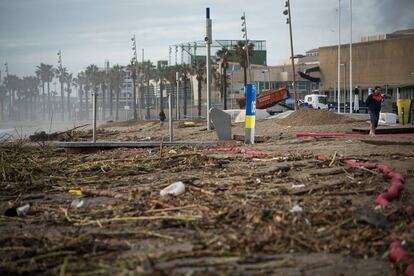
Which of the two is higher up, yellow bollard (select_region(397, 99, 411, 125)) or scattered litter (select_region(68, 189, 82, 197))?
yellow bollard (select_region(397, 99, 411, 125))

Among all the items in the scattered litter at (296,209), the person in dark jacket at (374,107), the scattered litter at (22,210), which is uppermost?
the person in dark jacket at (374,107)

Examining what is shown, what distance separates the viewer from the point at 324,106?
207ft

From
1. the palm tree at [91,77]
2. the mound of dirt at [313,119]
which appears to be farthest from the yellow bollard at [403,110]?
the palm tree at [91,77]

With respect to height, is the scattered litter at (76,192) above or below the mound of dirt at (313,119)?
below

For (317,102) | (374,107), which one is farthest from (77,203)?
(317,102)

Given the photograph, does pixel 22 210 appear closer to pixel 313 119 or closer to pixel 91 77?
pixel 313 119

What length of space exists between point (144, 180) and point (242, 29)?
5906 centimetres

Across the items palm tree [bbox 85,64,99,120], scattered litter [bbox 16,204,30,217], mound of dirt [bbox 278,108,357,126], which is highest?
palm tree [bbox 85,64,99,120]

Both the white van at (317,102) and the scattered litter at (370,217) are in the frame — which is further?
the white van at (317,102)

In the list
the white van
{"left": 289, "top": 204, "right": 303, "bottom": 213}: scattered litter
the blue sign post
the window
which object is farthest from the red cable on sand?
the window

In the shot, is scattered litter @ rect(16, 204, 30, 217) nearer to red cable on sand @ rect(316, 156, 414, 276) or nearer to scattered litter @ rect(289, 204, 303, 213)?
scattered litter @ rect(289, 204, 303, 213)

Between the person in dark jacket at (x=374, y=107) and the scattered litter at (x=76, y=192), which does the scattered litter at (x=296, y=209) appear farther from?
the person in dark jacket at (x=374, y=107)

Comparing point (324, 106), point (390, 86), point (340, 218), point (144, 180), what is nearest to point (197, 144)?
point (144, 180)

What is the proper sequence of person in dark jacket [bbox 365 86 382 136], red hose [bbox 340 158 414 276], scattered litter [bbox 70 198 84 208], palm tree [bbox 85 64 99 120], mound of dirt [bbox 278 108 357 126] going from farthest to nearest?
palm tree [bbox 85 64 99 120], mound of dirt [bbox 278 108 357 126], person in dark jacket [bbox 365 86 382 136], scattered litter [bbox 70 198 84 208], red hose [bbox 340 158 414 276]
